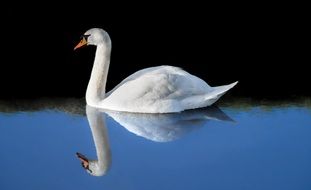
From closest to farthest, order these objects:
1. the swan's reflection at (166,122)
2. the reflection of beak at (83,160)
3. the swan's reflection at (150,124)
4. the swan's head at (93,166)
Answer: the swan's head at (93,166) → the reflection of beak at (83,160) → the swan's reflection at (150,124) → the swan's reflection at (166,122)

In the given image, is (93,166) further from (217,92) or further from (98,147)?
(217,92)

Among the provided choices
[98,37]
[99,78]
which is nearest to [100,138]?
[99,78]

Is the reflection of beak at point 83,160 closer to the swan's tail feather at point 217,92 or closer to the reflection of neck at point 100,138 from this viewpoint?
the reflection of neck at point 100,138

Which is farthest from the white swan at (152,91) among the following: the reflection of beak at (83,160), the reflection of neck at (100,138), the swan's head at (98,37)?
the reflection of beak at (83,160)

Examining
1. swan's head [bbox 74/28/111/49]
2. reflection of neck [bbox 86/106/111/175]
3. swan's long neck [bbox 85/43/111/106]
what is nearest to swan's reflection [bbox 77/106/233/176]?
reflection of neck [bbox 86/106/111/175]

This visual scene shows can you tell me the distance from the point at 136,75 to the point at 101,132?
3.21ft

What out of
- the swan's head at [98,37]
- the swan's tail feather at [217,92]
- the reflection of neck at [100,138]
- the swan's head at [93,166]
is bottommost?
the swan's head at [93,166]

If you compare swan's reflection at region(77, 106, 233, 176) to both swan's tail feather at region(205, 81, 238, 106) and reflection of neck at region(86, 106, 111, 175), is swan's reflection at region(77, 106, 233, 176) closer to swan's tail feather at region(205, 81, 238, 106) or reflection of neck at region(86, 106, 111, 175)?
reflection of neck at region(86, 106, 111, 175)

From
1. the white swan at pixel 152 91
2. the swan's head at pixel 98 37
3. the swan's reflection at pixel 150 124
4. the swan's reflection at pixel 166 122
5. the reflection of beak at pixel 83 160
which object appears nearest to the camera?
the reflection of beak at pixel 83 160

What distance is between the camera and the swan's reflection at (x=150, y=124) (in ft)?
27.2

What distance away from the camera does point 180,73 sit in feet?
30.1

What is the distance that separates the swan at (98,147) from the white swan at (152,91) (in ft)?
0.69

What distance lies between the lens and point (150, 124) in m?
8.84
